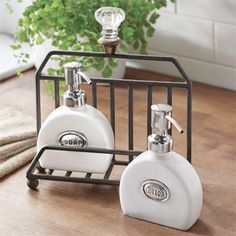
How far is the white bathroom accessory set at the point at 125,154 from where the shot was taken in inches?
41.4

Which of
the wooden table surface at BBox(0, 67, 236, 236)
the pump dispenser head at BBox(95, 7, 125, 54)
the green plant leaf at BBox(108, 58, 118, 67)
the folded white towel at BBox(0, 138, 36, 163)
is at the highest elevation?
the pump dispenser head at BBox(95, 7, 125, 54)

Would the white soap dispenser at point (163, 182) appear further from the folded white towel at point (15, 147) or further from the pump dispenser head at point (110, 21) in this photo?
the folded white towel at point (15, 147)

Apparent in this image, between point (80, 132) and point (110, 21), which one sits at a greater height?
point (110, 21)

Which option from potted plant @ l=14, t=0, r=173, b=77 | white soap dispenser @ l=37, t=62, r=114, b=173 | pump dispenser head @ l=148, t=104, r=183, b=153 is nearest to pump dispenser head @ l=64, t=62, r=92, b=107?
white soap dispenser @ l=37, t=62, r=114, b=173

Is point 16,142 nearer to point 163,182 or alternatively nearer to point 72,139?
point 72,139

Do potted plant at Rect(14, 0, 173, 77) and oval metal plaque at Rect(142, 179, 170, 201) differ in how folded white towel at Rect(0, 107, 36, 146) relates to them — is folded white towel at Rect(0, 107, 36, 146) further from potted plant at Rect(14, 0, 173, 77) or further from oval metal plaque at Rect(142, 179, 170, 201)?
oval metal plaque at Rect(142, 179, 170, 201)

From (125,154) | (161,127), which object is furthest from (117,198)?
(161,127)

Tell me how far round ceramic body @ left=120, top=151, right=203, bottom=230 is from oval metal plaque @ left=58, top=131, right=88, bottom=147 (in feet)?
0.38

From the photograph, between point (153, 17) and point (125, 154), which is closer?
point (125, 154)

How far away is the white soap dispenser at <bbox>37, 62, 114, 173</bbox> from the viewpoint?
1.15 m

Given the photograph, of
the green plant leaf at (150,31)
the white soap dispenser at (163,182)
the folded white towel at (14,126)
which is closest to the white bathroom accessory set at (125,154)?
the white soap dispenser at (163,182)

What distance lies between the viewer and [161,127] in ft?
3.42

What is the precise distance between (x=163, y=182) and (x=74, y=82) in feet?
0.71

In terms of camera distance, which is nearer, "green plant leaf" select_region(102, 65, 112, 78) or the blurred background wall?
"green plant leaf" select_region(102, 65, 112, 78)
